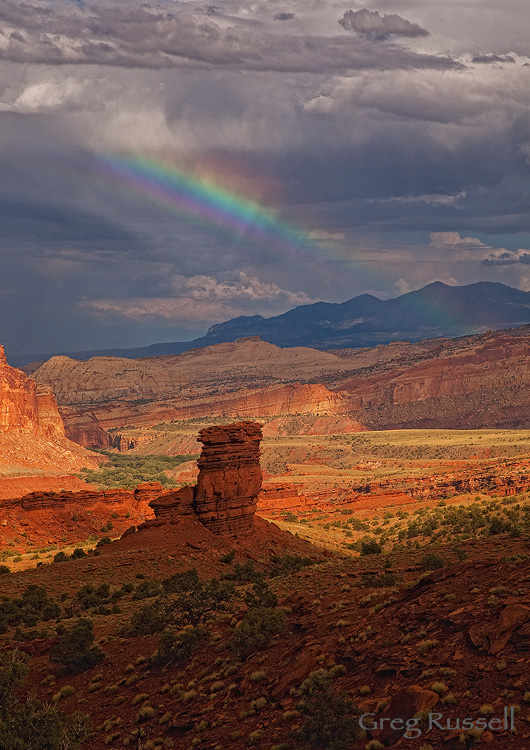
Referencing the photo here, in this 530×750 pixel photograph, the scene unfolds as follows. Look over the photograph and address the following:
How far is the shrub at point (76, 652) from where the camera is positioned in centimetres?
2698

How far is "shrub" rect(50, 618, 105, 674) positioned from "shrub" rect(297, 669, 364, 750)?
11431 mm

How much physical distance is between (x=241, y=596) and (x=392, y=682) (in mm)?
17210

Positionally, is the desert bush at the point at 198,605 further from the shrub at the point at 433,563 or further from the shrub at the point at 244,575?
the shrub at the point at 244,575

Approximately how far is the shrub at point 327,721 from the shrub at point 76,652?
37.5 ft

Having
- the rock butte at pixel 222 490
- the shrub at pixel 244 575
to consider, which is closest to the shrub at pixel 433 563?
the shrub at pixel 244 575

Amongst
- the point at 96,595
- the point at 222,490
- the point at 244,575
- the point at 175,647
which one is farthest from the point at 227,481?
the point at 175,647

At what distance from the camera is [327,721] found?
16.1m

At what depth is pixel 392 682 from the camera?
17.1m

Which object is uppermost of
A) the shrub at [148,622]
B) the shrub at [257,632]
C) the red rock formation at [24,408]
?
the red rock formation at [24,408]

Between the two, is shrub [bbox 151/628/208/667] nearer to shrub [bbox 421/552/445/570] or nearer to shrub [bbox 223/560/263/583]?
shrub [bbox 421/552/445/570]

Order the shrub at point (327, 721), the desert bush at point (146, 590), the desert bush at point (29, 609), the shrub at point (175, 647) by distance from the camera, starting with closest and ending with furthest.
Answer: the shrub at point (327, 721), the shrub at point (175, 647), the desert bush at point (29, 609), the desert bush at point (146, 590)

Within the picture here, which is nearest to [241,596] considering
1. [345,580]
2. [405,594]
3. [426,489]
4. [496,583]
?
[345,580]

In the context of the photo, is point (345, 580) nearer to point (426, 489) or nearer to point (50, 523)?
point (50, 523)

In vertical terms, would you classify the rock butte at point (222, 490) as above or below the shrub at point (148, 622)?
above
